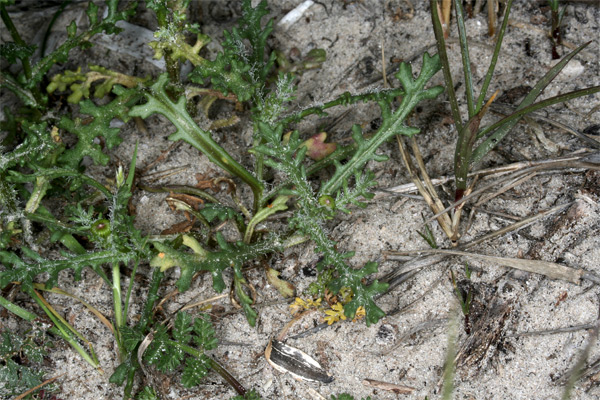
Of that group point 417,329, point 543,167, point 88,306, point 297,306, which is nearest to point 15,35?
point 88,306

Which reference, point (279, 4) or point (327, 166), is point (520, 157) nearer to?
point (327, 166)

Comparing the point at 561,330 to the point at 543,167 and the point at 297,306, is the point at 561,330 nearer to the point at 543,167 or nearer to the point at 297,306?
the point at 543,167

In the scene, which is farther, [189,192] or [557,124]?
[189,192]

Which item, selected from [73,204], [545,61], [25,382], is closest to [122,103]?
[73,204]

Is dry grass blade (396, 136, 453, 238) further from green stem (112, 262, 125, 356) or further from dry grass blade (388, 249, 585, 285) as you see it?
green stem (112, 262, 125, 356)

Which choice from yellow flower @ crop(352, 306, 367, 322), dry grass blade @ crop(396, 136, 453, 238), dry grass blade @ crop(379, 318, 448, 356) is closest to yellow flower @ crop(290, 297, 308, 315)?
yellow flower @ crop(352, 306, 367, 322)

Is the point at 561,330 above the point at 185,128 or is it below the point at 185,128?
below
